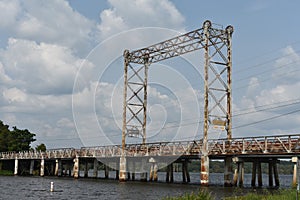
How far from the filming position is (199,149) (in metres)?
53.5

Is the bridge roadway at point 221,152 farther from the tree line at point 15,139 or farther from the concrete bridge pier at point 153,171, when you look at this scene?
the tree line at point 15,139

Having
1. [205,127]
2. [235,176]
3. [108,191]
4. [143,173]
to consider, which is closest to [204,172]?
[235,176]

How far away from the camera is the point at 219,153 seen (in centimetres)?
4994

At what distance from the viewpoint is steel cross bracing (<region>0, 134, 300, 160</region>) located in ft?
143

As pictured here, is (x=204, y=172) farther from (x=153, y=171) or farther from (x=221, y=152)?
(x=153, y=171)

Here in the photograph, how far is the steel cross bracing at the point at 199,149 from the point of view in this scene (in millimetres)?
43594

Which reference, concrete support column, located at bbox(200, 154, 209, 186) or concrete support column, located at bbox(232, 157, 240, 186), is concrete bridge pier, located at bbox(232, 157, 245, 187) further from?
concrete support column, located at bbox(200, 154, 209, 186)

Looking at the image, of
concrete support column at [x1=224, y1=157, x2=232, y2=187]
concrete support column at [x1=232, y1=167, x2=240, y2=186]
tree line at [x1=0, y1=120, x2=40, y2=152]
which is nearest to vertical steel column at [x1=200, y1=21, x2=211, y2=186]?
concrete support column at [x1=224, y1=157, x2=232, y2=187]

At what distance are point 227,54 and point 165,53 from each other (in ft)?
31.1

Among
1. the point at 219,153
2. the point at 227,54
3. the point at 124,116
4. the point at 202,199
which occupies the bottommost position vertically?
the point at 202,199

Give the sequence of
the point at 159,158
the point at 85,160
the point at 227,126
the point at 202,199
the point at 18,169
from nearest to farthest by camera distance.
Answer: the point at 202,199, the point at 227,126, the point at 159,158, the point at 85,160, the point at 18,169

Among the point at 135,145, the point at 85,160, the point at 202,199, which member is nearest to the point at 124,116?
the point at 135,145

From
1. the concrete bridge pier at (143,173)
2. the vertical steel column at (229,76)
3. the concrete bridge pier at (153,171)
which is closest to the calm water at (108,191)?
the vertical steel column at (229,76)

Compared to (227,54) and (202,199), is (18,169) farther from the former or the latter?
(202,199)
